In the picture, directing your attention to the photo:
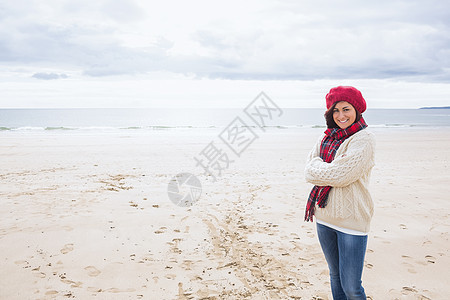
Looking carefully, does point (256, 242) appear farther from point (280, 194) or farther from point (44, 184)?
point (44, 184)

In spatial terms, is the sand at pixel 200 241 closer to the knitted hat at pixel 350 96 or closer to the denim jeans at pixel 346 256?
the denim jeans at pixel 346 256

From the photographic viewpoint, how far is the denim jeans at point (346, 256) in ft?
7.22

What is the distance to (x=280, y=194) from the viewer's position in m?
7.23

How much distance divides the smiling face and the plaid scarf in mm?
36

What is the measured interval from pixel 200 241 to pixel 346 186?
2.86 metres

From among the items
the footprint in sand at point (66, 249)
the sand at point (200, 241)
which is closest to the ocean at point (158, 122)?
the sand at point (200, 241)

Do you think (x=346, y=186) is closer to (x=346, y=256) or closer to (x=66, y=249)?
(x=346, y=256)

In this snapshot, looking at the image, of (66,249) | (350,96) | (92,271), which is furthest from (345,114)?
(66,249)

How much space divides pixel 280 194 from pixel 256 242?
2.85m

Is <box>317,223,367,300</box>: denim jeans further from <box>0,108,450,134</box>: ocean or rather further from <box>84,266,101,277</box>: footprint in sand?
<box>0,108,450,134</box>: ocean

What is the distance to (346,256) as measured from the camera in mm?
2225

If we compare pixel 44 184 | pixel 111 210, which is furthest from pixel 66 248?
pixel 44 184

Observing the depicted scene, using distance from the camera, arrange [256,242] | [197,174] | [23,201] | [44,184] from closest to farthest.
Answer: [256,242] < [23,201] < [44,184] < [197,174]

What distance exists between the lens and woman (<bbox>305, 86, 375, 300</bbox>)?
7.06 feet
